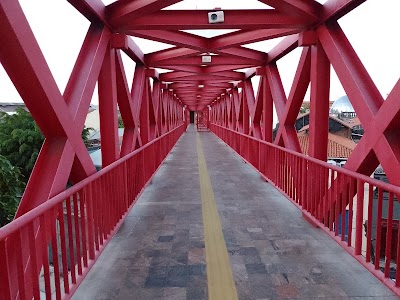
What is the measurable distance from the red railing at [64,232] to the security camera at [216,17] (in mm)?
2896

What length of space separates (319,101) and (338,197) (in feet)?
6.43

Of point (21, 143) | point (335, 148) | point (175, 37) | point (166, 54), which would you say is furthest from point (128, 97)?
point (335, 148)

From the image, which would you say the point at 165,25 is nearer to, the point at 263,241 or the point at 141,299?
the point at 263,241

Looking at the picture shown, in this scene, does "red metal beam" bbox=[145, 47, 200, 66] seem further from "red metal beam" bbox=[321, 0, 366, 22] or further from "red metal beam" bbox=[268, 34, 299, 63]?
"red metal beam" bbox=[321, 0, 366, 22]

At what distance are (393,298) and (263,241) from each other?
5.57 feet

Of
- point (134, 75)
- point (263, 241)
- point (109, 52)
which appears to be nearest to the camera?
point (263, 241)

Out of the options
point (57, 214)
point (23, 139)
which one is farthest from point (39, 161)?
point (23, 139)

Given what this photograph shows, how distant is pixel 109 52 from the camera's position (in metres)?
5.57

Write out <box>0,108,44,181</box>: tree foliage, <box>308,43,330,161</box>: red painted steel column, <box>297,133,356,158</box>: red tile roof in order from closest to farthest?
<box>308,43,330,161</box>: red painted steel column
<box>0,108,44,181</box>: tree foliage
<box>297,133,356,158</box>: red tile roof

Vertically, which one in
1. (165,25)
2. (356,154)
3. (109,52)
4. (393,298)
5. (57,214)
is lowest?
(393,298)

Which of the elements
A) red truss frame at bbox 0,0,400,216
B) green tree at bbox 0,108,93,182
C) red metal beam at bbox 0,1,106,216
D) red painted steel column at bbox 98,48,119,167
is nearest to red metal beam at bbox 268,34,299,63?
red truss frame at bbox 0,0,400,216

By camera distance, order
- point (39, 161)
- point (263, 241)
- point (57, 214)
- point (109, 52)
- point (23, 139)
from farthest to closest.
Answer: point (23, 139) < point (109, 52) < point (263, 241) < point (39, 161) < point (57, 214)

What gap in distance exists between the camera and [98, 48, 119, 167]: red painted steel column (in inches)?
219

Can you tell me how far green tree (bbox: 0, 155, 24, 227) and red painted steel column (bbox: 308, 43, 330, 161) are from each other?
1284cm
